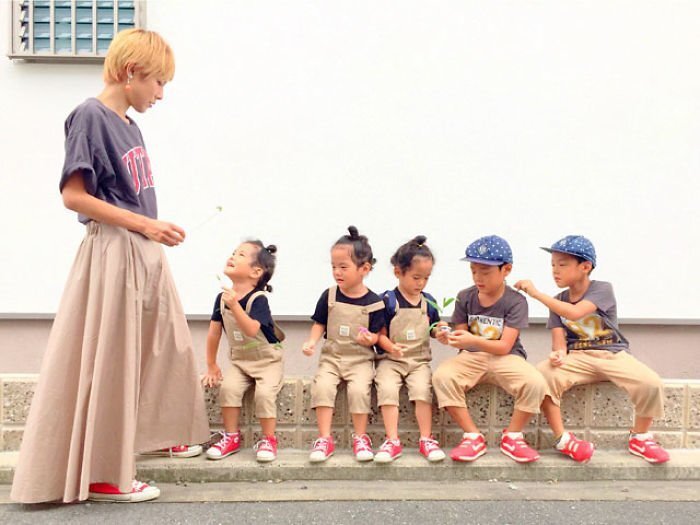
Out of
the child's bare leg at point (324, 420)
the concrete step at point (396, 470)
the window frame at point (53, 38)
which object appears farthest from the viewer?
the window frame at point (53, 38)

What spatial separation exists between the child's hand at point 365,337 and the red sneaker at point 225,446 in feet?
2.35

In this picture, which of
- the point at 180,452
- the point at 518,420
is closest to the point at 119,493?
the point at 180,452

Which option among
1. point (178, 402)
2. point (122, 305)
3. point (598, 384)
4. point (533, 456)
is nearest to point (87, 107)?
point (122, 305)

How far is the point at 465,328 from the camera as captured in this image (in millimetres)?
3227

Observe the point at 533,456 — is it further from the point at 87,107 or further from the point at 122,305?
the point at 87,107

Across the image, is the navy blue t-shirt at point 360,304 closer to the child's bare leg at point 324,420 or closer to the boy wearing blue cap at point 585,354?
the child's bare leg at point 324,420

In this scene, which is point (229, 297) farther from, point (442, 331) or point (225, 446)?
point (442, 331)

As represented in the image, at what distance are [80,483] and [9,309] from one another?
60.9 inches

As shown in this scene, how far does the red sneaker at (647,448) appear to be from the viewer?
297 cm

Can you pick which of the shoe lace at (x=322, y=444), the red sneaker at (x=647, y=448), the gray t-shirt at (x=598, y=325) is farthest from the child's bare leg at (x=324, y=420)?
the red sneaker at (x=647, y=448)

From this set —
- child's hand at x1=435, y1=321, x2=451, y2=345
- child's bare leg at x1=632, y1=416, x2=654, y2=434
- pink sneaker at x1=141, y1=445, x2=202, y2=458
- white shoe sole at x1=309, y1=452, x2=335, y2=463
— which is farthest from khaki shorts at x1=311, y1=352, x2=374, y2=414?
child's bare leg at x1=632, y1=416, x2=654, y2=434

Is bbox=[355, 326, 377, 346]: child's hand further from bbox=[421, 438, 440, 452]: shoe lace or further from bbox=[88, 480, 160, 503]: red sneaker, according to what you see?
bbox=[88, 480, 160, 503]: red sneaker

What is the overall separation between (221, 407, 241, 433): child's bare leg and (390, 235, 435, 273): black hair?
1.02 metres

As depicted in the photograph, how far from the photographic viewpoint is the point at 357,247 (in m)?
3.12
